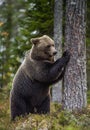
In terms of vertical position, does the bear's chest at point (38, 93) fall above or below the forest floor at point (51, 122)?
above

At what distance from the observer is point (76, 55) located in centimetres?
1088

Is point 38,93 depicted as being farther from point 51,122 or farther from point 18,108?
point 51,122

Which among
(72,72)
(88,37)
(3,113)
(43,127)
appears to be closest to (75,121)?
(43,127)

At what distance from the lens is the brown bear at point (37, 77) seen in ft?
32.8

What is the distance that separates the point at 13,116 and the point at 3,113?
2.61 m

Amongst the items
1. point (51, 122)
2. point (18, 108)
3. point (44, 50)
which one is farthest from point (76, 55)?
point (51, 122)

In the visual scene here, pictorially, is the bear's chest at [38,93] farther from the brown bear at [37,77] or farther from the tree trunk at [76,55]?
the tree trunk at [76,55]

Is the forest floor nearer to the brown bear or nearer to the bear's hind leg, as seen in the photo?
the bear's hind leg

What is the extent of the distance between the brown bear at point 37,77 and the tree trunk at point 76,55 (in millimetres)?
463

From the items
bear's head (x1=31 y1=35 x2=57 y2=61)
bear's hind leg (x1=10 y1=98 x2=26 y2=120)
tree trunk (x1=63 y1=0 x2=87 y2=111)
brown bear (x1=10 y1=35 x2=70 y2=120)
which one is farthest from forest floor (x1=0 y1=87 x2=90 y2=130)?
bear's head (x1=31 y1=35 x2=57 y2=61)

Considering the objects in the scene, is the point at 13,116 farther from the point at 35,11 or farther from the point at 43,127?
the point at 35,11

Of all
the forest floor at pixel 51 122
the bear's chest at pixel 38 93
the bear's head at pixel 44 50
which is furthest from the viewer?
the bear's chest at pixel 38 93

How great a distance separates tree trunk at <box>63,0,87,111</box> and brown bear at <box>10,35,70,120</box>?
0.46 m

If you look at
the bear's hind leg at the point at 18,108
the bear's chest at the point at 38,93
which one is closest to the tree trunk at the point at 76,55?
the bear's chest at the point at 38,93
